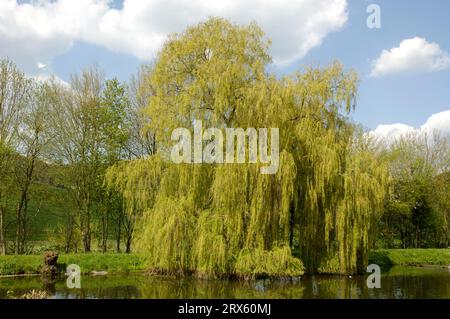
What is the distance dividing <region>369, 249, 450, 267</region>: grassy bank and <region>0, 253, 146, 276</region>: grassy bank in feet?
44.4

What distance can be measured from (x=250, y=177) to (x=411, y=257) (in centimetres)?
1585

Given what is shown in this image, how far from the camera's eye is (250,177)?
17078 millimetres

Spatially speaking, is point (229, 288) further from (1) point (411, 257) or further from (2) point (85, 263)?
(1) point (411, 257)

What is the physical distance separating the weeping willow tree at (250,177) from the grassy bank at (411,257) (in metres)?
9.06

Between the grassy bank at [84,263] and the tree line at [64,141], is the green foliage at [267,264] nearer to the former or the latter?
the grassy bank at [84,263]

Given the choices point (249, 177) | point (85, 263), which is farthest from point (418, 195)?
point (85, 263)

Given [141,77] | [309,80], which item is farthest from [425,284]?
[141,77]

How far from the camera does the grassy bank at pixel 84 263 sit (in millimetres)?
20483

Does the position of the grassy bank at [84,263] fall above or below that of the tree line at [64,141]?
below

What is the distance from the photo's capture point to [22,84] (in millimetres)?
25000

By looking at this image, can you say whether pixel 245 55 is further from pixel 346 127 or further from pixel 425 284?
pixel 425 284

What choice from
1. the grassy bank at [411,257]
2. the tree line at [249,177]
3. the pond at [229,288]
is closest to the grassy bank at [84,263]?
the pond at [229,288]

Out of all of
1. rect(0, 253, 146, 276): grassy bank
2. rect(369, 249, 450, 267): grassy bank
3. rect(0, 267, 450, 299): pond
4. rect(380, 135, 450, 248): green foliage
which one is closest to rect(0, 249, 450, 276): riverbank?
rect(0, 253, 146, 276): grassy bank

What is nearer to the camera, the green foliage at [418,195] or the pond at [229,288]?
the pond at [229,288]
